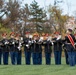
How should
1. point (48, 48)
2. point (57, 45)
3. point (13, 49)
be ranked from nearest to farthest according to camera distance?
point (57, 45)
point (48, 48)
point (13, 49)

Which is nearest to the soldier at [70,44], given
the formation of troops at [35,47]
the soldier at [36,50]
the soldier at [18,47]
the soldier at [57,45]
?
the formation of troops at [35,47]

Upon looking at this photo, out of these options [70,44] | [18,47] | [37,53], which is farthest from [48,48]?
[70,44]

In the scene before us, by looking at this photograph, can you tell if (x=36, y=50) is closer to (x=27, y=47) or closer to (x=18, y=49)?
(x=27, y=47)

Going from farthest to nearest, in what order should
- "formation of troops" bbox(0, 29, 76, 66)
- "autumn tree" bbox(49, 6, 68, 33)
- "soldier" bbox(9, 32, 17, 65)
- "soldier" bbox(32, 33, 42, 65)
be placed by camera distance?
"autumn tree" bbox(49, 6, 68, 33) → "soldier" bbox(9, 32, 17, 65) → "soldier" bbox(32, 33, 42, 65) → "formation of troops" bbox(0, 29, 76, 66)

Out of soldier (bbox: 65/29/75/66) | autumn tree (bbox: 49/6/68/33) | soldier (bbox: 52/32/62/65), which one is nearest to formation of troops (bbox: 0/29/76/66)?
soldier (bbox: 52/32/62/65)

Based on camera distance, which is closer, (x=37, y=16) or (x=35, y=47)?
(x=35, y=47)

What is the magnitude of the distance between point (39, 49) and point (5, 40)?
1750 mm

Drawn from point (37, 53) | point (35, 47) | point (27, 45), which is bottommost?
point (37, 53)

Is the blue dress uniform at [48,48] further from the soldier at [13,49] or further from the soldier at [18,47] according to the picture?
the soldier at [13,49]

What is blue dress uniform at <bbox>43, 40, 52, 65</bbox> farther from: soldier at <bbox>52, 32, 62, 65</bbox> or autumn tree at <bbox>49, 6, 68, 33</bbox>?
autumn tree at <bbox>49, 6, 68, 33</bbox>

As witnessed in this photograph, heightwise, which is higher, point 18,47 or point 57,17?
point 57,17

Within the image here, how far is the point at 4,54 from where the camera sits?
52.7 feet

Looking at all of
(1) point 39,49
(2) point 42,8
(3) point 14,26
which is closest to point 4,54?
→ (1) point 39,49

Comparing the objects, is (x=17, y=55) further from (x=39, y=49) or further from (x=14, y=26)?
(x=14, y=26)
